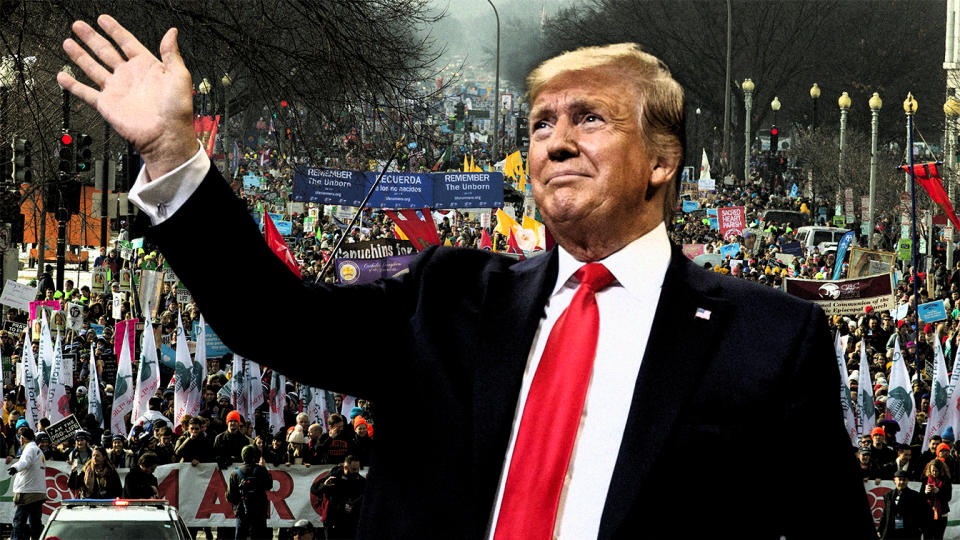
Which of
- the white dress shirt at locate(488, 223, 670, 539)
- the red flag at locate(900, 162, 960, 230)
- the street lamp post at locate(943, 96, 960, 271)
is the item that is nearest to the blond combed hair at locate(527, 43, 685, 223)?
the white dress shirt at locate(488, 223, 670, 539)

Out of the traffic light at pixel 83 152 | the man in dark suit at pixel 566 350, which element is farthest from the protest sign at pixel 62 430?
the man in dark suit at pixel 566 350

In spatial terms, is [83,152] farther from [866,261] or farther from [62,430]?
[866,261]

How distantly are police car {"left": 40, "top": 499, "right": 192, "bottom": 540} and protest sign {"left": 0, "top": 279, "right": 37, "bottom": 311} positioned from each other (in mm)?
10146

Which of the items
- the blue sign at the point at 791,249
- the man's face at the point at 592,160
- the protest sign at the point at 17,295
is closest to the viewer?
the man's face at the point at 592,160

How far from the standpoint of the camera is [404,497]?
2.45 meters

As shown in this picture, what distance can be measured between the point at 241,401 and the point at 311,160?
21.1ft

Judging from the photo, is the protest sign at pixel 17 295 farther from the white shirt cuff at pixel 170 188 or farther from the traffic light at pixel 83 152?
the white shirt cuff at pixel 170 188

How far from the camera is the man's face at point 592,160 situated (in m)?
2.54

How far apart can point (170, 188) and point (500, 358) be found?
0.56 meters

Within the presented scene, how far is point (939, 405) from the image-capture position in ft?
54.7

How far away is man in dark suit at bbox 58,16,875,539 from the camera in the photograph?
7.80ft


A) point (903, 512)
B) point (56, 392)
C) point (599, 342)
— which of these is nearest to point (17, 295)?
point (56, 392)

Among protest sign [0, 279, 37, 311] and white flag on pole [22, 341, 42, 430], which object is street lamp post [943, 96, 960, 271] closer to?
protest sign [0, 279, 37, 311]

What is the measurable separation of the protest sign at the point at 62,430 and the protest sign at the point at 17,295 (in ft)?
18.3
